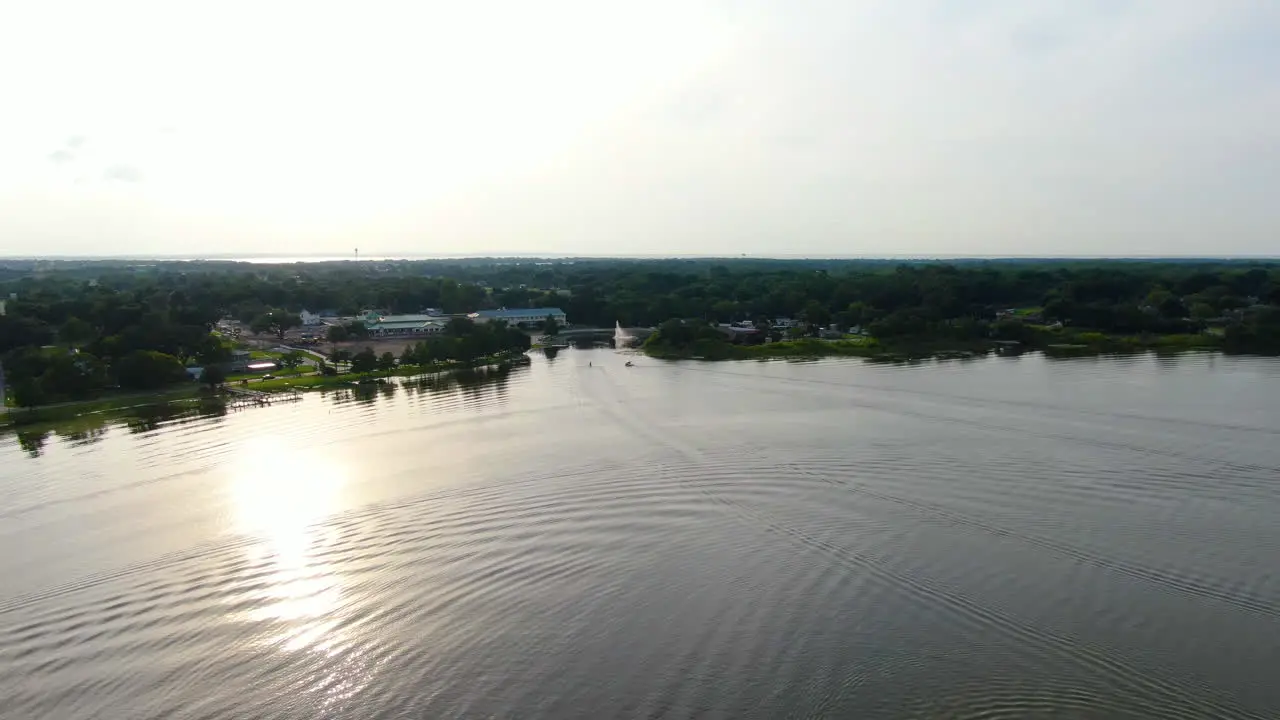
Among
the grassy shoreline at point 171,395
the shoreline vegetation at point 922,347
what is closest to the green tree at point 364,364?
the grassy shoreline at point 171,395

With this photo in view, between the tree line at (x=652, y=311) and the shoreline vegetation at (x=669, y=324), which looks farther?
the tree line at (x=652, y=311)

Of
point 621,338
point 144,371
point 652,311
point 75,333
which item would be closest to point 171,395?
point 144,371

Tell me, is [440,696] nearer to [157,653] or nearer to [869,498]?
[157,653]

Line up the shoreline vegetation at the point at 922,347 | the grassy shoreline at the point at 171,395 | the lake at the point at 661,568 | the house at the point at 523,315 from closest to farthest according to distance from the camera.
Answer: the lake at the point at 661,568 → the grassy shoreline at the point at 171,395 → the shoreline vegetation at the point at 922,347 → the house at the point at 523,315

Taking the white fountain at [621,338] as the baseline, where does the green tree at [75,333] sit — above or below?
above

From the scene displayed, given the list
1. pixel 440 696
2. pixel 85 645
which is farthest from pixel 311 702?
pixel 85 645

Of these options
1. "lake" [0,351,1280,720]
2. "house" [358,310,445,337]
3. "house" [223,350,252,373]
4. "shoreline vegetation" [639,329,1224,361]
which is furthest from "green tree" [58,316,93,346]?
"shoreline vegetation" [639,329,1224,361]

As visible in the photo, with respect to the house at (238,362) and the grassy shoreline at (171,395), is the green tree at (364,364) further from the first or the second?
the house at (238,362)

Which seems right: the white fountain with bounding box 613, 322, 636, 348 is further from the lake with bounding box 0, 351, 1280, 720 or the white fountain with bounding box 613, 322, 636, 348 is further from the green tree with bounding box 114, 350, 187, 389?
the lake with bounding box 0, 351, 1280, 720
